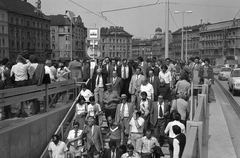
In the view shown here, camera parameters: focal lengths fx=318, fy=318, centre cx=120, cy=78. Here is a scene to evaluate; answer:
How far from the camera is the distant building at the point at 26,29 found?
8362cm

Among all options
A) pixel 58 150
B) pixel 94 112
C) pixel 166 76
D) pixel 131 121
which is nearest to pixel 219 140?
pixel 131 121

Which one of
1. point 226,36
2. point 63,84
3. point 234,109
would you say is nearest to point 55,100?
point 63,84

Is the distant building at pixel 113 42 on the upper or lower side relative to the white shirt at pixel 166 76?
upper

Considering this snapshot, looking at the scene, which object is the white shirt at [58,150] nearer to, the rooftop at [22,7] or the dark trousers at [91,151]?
the dark trousers at [91,151]

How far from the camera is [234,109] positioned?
18.1 m

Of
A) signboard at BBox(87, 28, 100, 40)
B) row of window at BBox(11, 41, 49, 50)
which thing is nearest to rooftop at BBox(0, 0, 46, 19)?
row of window at BBox(11, 41, 49, 50)

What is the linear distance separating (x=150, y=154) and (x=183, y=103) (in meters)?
2.33

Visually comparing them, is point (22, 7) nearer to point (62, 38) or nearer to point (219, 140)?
point (62, 38)

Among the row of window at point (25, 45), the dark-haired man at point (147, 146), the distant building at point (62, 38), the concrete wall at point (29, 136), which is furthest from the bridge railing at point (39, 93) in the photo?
the distant building at point (62, 38)

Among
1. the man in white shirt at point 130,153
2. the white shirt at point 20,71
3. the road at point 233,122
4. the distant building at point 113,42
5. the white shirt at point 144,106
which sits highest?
the distant building at point 113,42

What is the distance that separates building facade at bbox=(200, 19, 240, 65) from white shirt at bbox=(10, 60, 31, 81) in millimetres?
97201

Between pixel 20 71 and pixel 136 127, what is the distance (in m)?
4.00

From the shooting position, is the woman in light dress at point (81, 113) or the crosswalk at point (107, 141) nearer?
the crosswalk at point (107, 141)

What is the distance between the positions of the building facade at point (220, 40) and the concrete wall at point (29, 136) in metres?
96.2
